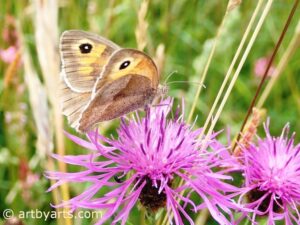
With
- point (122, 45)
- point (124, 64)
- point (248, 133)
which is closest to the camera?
point (124, 64)

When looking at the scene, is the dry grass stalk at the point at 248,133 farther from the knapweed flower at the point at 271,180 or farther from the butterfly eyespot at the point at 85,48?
the butterfly eyespot at the point at 85,48

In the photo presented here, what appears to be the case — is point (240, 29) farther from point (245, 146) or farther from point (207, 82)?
point (245, 146)

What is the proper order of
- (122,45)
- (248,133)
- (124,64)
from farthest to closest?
1. (122,45)
2. (248,133)
3. (124,64)

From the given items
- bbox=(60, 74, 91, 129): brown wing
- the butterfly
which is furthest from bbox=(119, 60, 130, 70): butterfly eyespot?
bbox=(60, 74, 91, 129): brown wing

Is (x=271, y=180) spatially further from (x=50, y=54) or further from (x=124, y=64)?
(x=50, y=54)

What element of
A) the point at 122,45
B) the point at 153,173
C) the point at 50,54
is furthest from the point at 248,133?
the point at 122,45

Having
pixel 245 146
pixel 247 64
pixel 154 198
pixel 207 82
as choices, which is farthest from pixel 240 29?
pixel 154 198
